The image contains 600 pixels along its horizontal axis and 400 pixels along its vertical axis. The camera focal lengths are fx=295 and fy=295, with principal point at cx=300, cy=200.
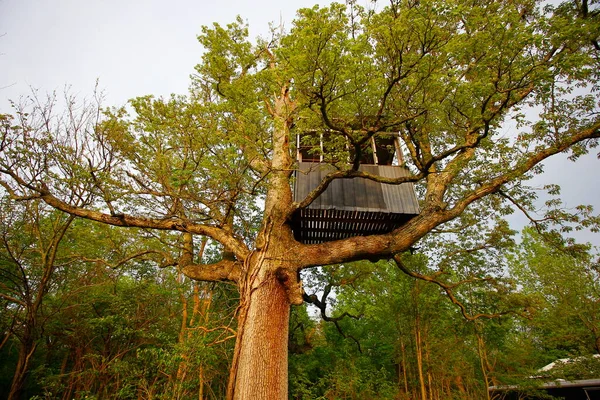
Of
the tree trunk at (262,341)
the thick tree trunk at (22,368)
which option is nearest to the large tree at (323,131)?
the tree trunk at (262,341)

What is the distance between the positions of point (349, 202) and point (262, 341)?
2709 mm

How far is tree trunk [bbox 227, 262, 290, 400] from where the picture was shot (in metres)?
3.72

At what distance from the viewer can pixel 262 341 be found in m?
3.95

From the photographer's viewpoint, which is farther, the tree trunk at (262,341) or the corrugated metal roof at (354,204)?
the corrugated metal roof at (354,204)

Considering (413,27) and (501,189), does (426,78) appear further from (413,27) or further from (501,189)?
(501,189)

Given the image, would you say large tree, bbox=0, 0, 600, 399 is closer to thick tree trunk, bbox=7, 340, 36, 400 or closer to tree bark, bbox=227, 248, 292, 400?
tree bark, bbox=227, 248, 292, 400

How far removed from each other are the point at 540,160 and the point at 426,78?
2936mm

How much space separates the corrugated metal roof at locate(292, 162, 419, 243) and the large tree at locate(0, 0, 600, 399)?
0.30 m

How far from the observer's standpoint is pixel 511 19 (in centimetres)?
416

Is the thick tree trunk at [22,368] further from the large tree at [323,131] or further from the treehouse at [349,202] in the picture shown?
the treehouse at [349,202]

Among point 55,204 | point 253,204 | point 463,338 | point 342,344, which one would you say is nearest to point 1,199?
point 55,204

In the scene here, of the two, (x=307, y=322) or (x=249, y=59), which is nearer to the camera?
(x=249, y=59)

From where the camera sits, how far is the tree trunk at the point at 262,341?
146 inches

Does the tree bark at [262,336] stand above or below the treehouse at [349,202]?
below
